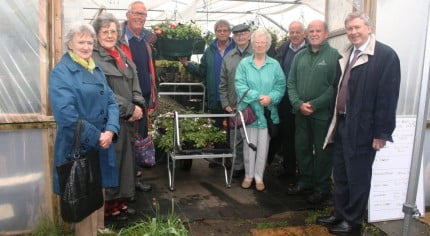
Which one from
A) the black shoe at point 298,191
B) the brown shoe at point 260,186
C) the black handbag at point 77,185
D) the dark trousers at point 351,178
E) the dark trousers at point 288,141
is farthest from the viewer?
the dark trousers at point 288,141

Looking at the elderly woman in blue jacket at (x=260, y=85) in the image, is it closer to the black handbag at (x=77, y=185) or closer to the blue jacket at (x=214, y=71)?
the blue jacket at (x=214, y=71)

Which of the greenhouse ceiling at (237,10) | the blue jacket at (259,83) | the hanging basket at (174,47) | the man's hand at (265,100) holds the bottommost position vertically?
the man's hand at (265,100)

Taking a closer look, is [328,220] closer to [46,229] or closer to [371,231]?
[371,231]

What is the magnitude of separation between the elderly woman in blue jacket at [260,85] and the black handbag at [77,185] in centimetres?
217

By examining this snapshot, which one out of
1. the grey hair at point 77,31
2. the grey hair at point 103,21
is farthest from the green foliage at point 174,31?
the grey hair at point 77,31

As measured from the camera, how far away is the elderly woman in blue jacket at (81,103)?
8.63 feet

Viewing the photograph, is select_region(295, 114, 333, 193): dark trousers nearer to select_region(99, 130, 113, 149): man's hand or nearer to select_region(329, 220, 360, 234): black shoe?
select_region(329, 220, 360, 234): black shoe

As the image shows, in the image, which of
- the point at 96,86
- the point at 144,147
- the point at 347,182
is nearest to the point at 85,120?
the point at 96,86

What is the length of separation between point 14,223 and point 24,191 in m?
0.28

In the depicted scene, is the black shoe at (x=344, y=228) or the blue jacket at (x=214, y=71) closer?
the black shoe at (x=344, y=228)

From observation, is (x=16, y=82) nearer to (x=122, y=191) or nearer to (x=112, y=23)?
(x=112, y=23)

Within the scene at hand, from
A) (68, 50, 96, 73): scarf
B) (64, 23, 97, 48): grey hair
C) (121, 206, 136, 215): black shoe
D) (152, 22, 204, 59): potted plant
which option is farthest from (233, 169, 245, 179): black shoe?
(64, 23, 97, 48): grey hair

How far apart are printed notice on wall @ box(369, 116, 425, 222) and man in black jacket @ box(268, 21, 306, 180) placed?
1416 millimetres

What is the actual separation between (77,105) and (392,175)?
2796mm
